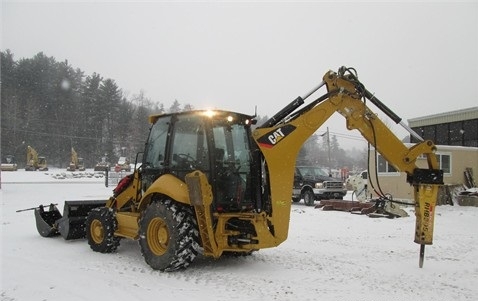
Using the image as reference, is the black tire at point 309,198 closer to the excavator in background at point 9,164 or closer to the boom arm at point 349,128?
Answer: the boom arm at point 349,128

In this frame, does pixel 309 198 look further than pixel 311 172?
No

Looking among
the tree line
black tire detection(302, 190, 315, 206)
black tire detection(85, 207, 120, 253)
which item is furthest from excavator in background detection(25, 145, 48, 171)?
black tire detection(85, 207, 120, 253)

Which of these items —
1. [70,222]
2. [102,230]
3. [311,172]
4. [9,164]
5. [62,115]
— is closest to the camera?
[102,230]

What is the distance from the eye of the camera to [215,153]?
22.9 feet

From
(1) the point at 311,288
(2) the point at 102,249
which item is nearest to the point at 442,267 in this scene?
(1) the point at 311,288

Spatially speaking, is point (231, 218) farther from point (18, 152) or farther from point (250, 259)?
point (18, 152)

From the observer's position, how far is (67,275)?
6504mm

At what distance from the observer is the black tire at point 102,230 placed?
8.10 meters

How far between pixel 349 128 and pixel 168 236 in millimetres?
3466

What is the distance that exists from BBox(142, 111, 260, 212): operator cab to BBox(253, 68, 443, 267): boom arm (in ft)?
1.33

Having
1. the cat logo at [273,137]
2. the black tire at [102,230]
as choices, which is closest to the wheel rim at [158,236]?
the black tire at [102,230]

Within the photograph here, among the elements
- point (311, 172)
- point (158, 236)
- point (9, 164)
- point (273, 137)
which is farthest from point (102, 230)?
point (9, 164)

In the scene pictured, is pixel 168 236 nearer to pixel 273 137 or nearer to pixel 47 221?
pixel 273 137

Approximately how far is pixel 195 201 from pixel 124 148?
6442 centimetres
